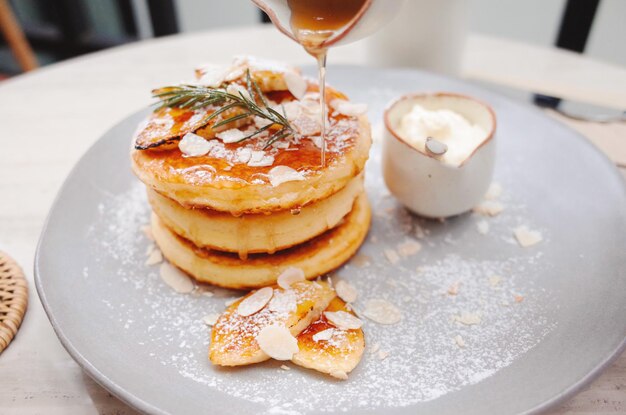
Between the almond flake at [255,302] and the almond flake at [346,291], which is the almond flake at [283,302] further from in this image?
the almond flake at [346,291]

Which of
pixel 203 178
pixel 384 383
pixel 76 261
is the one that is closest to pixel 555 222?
pixel 384 383

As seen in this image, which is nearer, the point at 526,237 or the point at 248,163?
the point at 248,163

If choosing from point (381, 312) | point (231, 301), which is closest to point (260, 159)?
point (231, 301)

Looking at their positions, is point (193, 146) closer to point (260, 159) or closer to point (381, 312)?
point (260, 159)

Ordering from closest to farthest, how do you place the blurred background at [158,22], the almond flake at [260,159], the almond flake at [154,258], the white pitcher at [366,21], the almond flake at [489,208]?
1. the white pitcher at [366,21]
2. the almond flake at [260,159]
3. the almond flake at [154,258]
4. the almond flake at [489,208]
5. the blurred background at [158,22]

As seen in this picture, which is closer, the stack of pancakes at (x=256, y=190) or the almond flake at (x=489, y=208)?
the stack of pancakes at (x=256, y=190)

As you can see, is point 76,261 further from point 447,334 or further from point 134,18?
point 134,18

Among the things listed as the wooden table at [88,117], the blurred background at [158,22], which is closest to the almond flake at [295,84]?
the wooden table at [88,117]
